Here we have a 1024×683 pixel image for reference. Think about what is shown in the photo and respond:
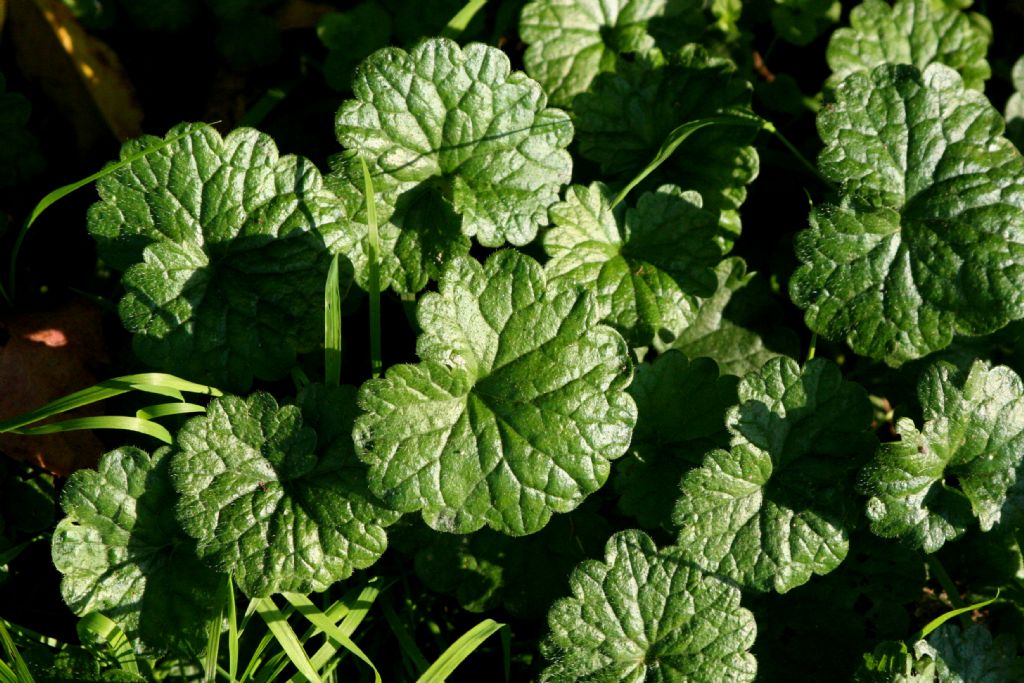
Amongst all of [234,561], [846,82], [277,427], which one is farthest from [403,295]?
[846,82]

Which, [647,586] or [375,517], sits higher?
[375,517]

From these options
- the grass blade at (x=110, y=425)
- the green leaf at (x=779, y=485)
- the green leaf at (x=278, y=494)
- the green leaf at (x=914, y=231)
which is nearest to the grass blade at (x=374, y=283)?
the green leaf at (x=278, y=494)

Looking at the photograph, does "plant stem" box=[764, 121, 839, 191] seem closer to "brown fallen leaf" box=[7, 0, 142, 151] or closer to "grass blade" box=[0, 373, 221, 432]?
"grass blade" box=[0, 373, 221, 432]

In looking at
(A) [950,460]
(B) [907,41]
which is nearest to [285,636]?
(A) [950,460]

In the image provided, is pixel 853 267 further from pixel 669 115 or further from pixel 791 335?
pixel 669 115

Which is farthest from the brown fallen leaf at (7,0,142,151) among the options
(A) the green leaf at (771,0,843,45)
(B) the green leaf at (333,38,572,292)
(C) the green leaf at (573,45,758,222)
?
(A) the green leaf at (771,0,843,45)

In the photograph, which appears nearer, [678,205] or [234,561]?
[234,561]
